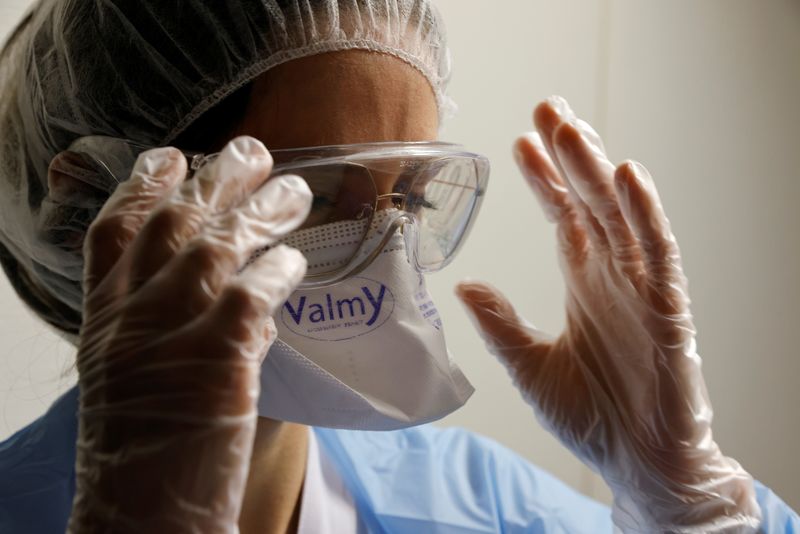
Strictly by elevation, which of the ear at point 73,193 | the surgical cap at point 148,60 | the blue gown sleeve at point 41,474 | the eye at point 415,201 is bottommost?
the blue gown sleeve at point 41,474

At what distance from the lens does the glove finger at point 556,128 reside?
1096 millimetres

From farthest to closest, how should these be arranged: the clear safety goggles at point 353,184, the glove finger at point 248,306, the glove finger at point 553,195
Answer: the glove finger at point 553,195 → the clear safety goggles at point 353,184 → the glove finger at point 248,306

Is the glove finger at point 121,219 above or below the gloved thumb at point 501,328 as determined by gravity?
above

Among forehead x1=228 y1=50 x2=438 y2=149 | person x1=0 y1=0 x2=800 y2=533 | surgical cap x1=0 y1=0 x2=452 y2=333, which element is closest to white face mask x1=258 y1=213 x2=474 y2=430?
person x1=0 y1=0 x2=800 y2=533

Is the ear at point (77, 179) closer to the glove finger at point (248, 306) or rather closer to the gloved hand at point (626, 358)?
the glove finger at point (248, 306)

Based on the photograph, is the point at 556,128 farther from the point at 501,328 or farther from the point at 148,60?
the point at 148,60

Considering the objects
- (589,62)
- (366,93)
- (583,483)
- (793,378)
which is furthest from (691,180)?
(366,93)

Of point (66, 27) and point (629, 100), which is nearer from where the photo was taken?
point (66, 27)

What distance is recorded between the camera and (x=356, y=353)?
3.30 ft

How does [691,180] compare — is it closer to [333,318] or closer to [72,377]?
[333,318]

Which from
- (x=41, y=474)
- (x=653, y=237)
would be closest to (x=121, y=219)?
(x=41, y=474)

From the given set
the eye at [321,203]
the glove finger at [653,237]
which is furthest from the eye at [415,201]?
the glove finger at [653,237]

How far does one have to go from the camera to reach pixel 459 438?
1.49 m

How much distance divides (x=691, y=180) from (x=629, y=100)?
270 millimetres
